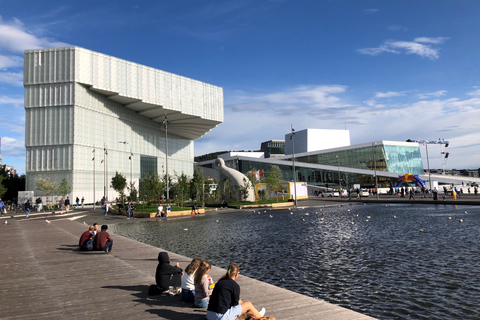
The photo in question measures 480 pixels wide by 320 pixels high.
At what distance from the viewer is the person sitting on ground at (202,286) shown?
21.7 feet

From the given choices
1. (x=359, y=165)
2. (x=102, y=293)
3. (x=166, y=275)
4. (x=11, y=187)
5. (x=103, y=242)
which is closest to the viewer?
(x=166, y=275)

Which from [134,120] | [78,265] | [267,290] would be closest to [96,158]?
[134,120]

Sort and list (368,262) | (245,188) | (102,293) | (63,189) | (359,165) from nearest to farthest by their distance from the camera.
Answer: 1. (102,293)
2. (368,262)
3. (245,188)
4. (63,189)
5. (359,165)

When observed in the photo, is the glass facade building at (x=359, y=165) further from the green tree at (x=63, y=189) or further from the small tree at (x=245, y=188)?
the green tree at (x=63, y=189)

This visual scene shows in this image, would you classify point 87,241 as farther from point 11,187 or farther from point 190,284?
point 11,187

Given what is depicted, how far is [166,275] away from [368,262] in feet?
23.0

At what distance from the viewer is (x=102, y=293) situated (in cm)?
775

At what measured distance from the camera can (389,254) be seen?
12.9 m

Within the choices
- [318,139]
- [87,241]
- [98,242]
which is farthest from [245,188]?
[318,139]

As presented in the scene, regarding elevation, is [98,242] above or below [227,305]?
above

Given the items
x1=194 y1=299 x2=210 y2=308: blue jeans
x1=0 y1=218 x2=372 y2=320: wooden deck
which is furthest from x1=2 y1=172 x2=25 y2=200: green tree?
x1=194 y1=299 x2=210 y2=308: blue jeans

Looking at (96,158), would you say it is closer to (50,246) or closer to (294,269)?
(50,246)

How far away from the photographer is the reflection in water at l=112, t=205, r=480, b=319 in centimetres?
779

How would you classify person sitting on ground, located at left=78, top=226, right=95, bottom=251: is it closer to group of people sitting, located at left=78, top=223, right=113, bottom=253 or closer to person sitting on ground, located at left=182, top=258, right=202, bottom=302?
group of people sitting, located at left=78, top=223, right=113, bottom=253
